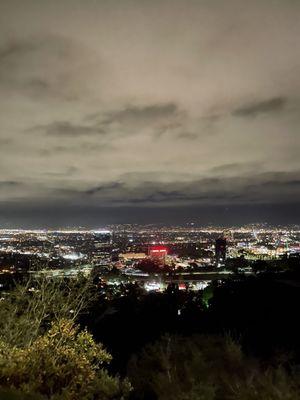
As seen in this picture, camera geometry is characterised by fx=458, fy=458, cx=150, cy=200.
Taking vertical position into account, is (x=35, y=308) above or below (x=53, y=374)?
above

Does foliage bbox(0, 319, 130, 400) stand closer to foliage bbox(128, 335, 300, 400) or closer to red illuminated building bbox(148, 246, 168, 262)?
foliage bbox(128, 335, 300, 400)

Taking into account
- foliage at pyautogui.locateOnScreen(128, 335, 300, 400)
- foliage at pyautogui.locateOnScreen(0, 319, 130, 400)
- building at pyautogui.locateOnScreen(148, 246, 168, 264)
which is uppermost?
foliage at pyautogui.locateOnScreen(0, 319, 130, 400)

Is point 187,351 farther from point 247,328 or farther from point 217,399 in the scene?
point 247,328

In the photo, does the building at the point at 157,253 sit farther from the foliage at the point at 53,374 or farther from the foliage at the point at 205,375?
the foliage at the point at 53,374

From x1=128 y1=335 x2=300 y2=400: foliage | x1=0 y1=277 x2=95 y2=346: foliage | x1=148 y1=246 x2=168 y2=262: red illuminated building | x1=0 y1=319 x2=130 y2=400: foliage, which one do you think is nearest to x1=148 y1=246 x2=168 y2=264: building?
x1=148 y1=246 x2=168 y2=262: red illuminated building

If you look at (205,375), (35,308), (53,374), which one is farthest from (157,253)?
(53,374)

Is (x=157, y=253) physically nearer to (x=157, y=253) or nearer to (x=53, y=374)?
(x=157, y=253)

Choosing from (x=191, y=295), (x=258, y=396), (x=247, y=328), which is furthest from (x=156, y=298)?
(x=258, y=396)
